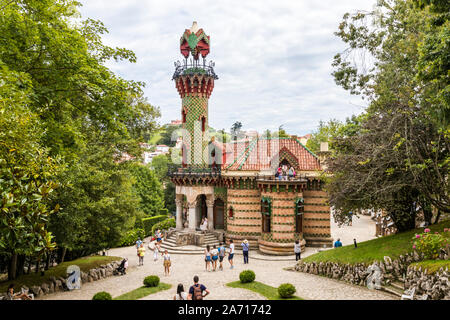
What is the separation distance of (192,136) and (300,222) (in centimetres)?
1052

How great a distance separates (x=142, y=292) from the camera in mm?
13453

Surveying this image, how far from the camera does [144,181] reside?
113 feet

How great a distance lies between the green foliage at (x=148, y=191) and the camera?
33.8m

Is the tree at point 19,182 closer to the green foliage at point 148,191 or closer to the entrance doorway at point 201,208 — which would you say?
the entrance doorway at point 201,208

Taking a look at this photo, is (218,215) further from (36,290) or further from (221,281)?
(36,290)

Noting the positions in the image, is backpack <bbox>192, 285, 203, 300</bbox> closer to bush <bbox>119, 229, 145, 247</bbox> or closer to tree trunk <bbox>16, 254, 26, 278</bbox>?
tree trunk <bbox>16, 254, 26, 278</bbox>

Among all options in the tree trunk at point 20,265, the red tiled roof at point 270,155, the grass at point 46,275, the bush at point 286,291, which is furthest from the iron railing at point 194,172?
the bush at point 286,291

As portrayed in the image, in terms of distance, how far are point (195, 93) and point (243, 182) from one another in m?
8.00

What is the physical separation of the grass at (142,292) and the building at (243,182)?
31.9 ft

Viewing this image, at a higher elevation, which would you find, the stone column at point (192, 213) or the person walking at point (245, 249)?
the stone column at point (192, 213)

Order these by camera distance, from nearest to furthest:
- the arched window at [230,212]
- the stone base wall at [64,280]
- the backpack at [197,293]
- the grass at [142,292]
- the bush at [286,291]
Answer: the backpack at [197,293], the bush at [286,291], the grass at [142,292], the stone base wall at [64,280], the arched window at [230,212]

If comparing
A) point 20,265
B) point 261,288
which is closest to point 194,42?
point 20,265
